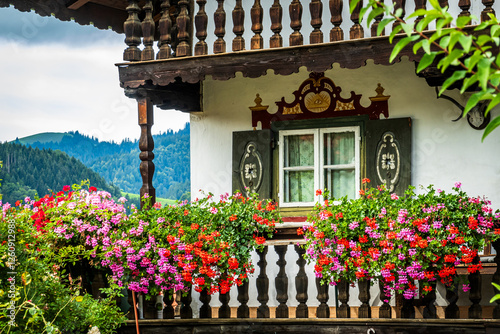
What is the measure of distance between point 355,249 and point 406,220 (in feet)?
1.74

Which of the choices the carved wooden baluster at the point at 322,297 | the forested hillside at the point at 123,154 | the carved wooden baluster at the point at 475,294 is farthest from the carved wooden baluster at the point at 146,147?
the forested hillside at the point at 123,154

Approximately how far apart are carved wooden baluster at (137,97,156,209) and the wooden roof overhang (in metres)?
0.17

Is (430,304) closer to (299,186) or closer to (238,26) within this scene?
(299,186)

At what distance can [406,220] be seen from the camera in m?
6.51

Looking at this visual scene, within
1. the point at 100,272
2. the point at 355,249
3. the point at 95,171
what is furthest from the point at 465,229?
the point at 95,171

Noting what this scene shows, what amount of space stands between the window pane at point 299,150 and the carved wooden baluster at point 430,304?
3.24 meters

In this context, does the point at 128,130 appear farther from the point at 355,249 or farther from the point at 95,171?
the point at 355,249

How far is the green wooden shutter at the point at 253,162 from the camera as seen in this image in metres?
9.53

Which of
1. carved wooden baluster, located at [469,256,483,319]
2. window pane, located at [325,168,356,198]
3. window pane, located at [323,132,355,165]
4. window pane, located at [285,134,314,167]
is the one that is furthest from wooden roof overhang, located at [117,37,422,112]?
carved wooden baluster, located at [469,256,483,319]

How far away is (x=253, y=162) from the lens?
31.6 feet

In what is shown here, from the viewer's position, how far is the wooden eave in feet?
32.8

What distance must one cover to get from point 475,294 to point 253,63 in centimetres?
351

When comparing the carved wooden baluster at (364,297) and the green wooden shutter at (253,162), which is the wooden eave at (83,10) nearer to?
the green wooden shutter at (253,162)

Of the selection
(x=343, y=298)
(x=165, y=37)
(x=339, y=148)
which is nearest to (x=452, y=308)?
(x=343, y=298)
